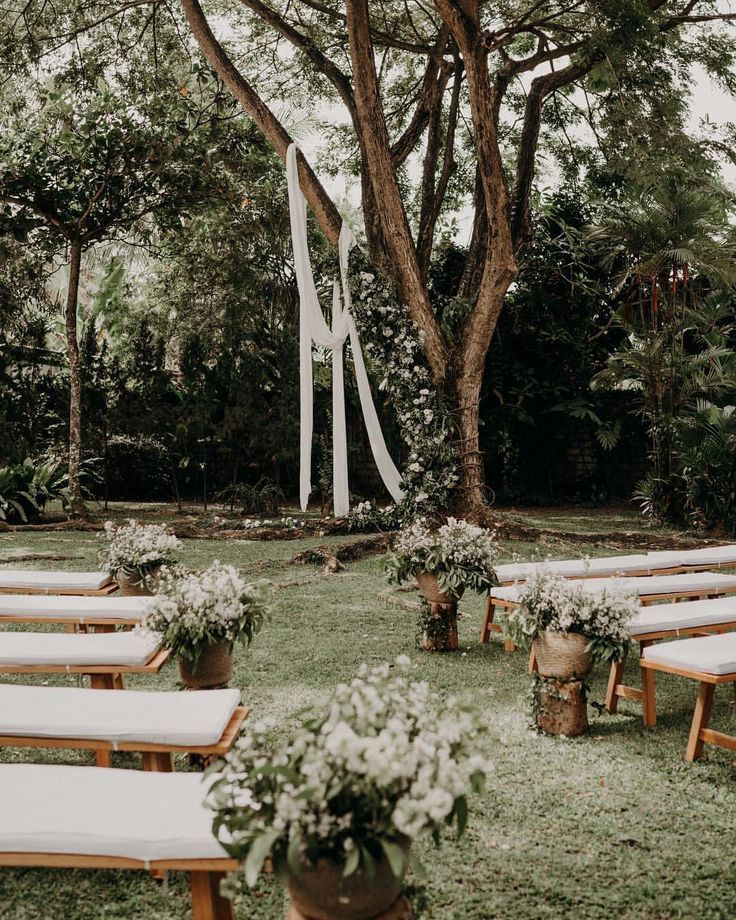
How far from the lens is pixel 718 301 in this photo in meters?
12.2

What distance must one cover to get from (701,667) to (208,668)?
6.70 ft

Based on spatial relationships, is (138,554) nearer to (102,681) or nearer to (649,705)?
(102,681)

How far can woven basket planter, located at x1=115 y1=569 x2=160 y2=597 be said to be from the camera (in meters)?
5.08

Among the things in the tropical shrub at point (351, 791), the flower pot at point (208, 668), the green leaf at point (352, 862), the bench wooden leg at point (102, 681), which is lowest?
the bench wooden leg at point (102, 681)

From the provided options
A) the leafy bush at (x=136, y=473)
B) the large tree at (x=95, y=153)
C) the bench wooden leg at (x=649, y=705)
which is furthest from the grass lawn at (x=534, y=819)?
the leafy bush at (x=136, y=473)

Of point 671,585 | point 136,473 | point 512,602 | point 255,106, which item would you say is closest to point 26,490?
point 136,473

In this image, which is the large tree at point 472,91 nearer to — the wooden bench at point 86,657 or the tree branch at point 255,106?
the tree branch at point 255,106

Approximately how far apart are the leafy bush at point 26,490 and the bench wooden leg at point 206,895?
1008cm

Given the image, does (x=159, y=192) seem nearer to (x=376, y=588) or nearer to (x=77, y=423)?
(x=77, y=423)

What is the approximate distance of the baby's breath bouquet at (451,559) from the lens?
15.7 feet

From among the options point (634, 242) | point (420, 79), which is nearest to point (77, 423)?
point (420, 79)

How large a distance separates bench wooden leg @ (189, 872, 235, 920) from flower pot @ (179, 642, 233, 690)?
4.88ft

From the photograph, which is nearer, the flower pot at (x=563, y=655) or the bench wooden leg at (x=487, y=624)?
the flower pot at (x=563, y=655)

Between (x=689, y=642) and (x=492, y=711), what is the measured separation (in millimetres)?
984
